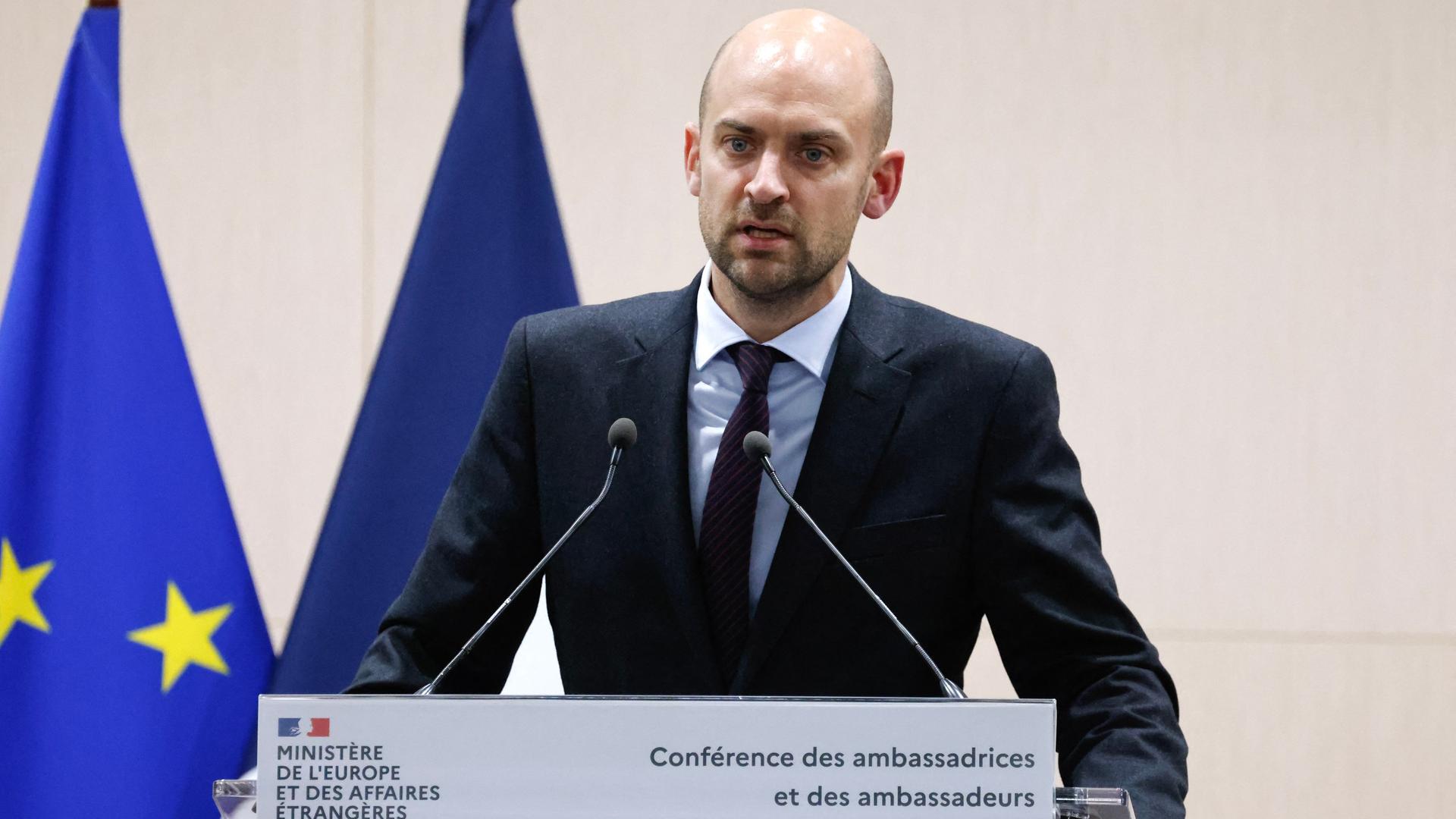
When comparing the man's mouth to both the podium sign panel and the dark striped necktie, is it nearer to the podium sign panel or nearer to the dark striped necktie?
the dark striped necktie

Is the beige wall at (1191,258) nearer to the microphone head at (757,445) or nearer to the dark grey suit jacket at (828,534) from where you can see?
the dark grey suit jacket at (828,534)

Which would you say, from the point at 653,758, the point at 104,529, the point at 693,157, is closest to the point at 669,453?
the point at 693,157

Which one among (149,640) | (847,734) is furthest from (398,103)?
(847,734)

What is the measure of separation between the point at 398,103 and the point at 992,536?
210cm

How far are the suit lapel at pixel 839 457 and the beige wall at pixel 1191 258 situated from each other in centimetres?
152

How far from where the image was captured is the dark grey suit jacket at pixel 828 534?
152cm

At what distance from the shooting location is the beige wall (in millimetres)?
3057

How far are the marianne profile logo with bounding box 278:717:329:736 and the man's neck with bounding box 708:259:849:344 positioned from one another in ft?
2.42

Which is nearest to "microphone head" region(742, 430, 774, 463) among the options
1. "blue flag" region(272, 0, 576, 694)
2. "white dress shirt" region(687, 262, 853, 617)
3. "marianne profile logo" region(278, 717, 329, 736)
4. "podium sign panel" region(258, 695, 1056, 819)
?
"white dress shirt" region(687, 262, 853, 617)

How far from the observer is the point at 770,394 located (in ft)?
5.38

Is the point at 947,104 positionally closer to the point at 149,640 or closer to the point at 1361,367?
the point at 1361,367

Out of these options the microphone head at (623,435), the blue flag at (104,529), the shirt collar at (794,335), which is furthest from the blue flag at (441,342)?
the microphone head at (623,435)

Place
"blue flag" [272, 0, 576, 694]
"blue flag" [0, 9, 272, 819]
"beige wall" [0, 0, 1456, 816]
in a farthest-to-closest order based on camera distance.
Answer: "beige wall" [0, 0, 1456, 816]
"blue flag" [272, 0, 576, 694]
"blue flag" [0, 9, 272, 819]

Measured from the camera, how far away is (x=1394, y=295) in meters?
3.05
